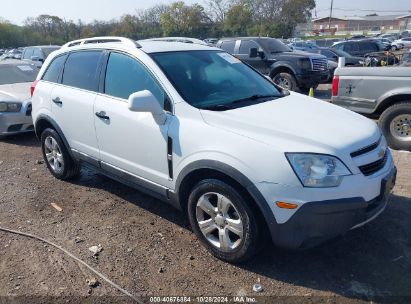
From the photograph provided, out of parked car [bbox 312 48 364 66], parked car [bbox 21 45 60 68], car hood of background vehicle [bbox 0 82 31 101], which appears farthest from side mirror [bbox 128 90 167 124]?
parked car [bbox 312 48 364 66]

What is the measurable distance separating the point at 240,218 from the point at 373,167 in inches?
43.4

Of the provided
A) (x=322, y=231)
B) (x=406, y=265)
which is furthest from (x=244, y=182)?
(x=406, y=265)

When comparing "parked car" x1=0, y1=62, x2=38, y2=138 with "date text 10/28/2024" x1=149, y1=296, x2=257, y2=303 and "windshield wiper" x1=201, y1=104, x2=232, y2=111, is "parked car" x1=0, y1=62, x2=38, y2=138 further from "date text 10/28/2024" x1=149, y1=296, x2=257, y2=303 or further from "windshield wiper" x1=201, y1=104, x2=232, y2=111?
"date text 10/28/2024" x1=149, y1=296, x2=257, y2=303

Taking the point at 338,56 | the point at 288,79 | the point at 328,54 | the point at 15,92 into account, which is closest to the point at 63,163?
the point at 15,92

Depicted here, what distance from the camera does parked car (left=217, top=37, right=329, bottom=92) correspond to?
37.2 feet

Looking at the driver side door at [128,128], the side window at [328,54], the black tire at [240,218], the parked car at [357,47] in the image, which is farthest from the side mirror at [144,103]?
the parked car at [357,47]

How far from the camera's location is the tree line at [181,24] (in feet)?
198

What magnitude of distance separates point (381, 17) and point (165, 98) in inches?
5479

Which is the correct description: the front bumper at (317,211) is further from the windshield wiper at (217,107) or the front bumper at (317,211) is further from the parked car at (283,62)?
the parked car at (283,62)

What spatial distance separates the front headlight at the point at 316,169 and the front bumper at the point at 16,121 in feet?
20.1

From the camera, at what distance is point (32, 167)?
5984 millimetres

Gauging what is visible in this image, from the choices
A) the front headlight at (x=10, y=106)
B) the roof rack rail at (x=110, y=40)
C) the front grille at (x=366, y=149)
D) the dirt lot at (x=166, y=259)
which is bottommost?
the dirt lot at (x=166, y=259)

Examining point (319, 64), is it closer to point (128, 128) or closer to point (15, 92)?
point (15, 92)

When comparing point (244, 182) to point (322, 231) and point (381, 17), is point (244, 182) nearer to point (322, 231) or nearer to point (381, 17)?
point (322, 231)
